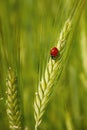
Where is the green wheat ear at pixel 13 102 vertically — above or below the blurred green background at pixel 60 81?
above

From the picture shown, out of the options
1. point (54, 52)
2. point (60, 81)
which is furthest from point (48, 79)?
point (60, 81)

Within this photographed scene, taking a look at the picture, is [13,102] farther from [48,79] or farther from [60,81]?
[60,81]

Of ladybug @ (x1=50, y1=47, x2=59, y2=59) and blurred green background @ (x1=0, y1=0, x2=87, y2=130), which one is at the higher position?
ladybug @ (x1=50, y1=47, x2=59, y2=59)

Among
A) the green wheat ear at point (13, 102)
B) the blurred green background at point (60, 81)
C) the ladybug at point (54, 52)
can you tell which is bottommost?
the blurred green background at point (60, 81)

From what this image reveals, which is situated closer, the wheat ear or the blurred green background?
the wheat ear

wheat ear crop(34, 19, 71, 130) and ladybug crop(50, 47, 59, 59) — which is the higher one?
ladybug crop(50, 47, 59, 59)

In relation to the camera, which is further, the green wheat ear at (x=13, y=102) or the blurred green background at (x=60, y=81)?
the blurred green background at (x=60, y=81)

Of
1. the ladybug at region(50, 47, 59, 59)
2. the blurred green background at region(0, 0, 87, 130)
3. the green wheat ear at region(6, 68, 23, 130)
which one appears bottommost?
the blurred green background at region(0, 0, 87, 130)
